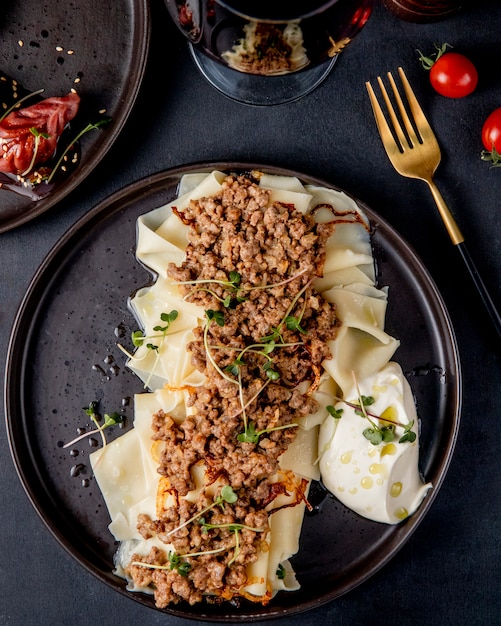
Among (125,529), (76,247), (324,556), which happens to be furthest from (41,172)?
(324,556)

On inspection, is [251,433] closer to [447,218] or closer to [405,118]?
→ [447,218]

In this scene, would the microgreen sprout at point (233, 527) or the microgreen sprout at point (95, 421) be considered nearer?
the microgreen sprout at point (233, 527)

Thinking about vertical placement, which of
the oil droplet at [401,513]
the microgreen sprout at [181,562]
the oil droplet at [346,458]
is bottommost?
the oil droplet at [401,513]

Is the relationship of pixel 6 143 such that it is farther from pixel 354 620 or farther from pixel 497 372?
pixel 354 620

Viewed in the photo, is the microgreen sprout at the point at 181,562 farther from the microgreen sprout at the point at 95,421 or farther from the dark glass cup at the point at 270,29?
the dark glass cup at the point at 270,29

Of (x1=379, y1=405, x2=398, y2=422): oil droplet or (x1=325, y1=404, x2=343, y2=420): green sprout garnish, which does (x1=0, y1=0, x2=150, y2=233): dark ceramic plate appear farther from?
(x1=379, y1=405, x2=398, y2=422): oil droplet

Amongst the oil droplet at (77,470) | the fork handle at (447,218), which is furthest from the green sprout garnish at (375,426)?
the oil droplet at (77,470)
